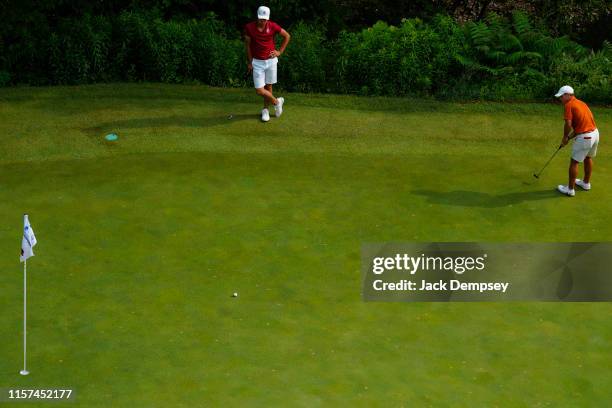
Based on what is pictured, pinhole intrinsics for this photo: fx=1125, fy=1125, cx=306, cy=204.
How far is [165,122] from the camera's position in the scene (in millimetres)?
18953

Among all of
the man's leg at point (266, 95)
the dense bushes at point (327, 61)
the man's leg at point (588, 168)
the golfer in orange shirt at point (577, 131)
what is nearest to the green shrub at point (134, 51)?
the dense bushes at point (327, 61)

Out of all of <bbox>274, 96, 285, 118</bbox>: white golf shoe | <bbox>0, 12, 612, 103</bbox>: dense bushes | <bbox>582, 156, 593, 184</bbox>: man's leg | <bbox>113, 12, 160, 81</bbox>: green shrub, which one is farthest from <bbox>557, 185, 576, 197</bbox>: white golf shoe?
<bbox>113, 12, 160, 81</bbox>: green shrub

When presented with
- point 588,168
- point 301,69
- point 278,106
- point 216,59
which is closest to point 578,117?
point 588,168

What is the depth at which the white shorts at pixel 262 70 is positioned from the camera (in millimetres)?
18812

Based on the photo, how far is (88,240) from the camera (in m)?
14.4

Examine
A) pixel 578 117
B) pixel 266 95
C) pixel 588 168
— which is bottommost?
pixel 266 95

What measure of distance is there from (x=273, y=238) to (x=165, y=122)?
5063mm

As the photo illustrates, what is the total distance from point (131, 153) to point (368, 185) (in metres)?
3.84

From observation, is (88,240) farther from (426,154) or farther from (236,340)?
(426,154)

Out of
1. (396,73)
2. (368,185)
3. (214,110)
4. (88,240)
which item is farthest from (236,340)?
(396,73)

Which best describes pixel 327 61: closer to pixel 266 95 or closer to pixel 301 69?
pixel 301 69

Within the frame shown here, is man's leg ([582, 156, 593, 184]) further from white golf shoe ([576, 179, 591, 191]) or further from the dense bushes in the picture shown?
the dense bushes

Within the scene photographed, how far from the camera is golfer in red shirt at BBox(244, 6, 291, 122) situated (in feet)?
60.9

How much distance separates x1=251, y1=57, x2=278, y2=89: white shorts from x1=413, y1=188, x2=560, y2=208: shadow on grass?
3.93 m
